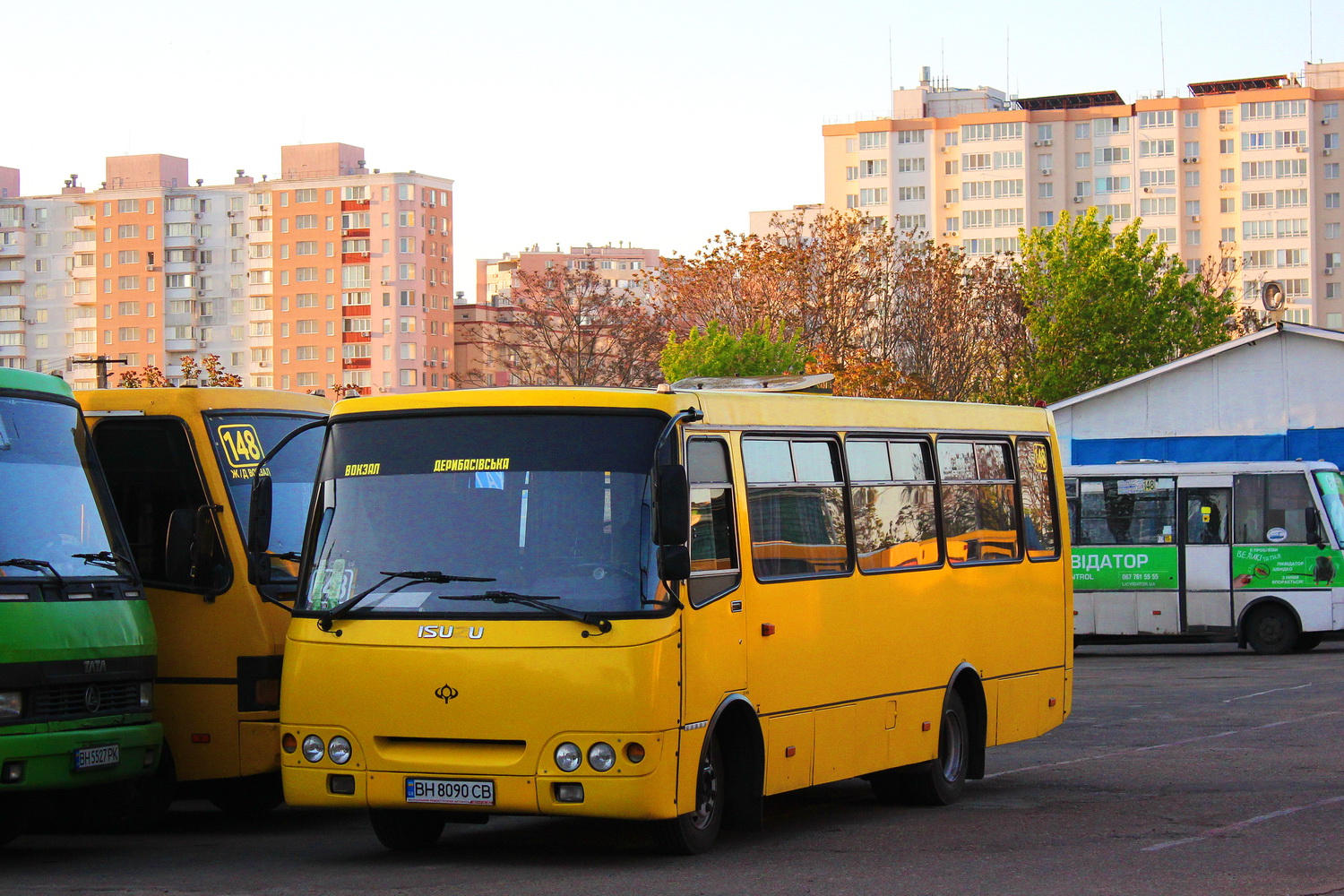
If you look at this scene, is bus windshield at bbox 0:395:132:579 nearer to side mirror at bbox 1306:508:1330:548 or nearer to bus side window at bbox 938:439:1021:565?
bus side window at bbox 938:439:1021:565

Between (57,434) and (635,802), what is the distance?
4.07 m

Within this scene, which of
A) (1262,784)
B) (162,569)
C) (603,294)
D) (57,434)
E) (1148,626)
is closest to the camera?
(57,434)

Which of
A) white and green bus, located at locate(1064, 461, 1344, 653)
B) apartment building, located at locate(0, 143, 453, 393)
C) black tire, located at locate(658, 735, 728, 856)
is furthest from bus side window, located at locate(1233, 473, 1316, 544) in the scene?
apartment building, located at locate(0, 143, 453, 393)

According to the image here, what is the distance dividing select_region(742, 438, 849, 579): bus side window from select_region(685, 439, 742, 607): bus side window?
227 mm

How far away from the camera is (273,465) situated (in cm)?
1225

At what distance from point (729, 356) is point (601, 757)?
47.9m

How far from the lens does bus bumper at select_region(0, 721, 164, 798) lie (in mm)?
9750

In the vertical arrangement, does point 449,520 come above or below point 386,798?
above

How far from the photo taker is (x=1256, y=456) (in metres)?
39.8

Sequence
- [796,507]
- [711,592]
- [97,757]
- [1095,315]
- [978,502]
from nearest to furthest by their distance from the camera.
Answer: [711,592]
[97,757]
[796,507]
[978,502]
[1095,315]

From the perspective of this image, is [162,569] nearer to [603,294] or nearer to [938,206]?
[603,294]

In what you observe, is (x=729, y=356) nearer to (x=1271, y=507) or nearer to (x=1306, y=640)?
(x=1271, y=507)

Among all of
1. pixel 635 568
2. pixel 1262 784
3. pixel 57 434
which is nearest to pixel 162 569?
pixel 57 434

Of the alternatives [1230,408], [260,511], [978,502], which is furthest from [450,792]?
[1230,408]
